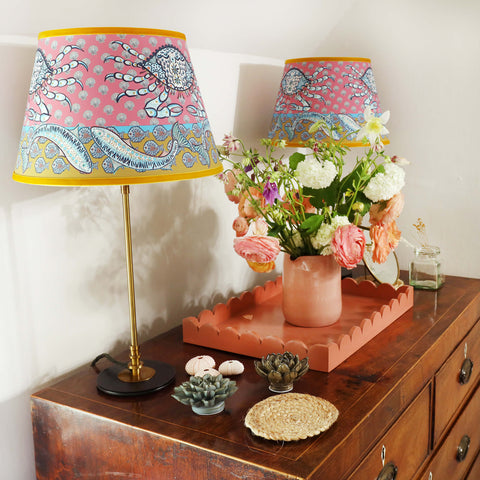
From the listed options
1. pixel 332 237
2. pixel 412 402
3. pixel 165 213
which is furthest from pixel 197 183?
pixel 412 402

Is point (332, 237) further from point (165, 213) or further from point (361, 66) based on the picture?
point (361, 66)

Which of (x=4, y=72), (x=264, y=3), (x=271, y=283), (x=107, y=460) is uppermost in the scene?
(x=264, y=3)

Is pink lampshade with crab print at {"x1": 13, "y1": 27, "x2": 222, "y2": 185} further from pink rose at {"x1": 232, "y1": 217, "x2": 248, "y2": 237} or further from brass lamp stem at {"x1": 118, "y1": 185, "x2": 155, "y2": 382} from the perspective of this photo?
pink rose at {"x1": 232, "y1": 217, "x2": 248, "y2": 237}

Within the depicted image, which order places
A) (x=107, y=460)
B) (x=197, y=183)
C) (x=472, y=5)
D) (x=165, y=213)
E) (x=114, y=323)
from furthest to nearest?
(x=472, y=5)
(x=197, y=183)
(x=165, y=213)
(x=114, y=323)
(x=107, y=460)

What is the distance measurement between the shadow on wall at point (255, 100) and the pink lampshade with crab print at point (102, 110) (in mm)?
754

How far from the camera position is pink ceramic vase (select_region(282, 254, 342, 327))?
1.27m

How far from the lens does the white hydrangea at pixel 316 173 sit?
3.94 feet

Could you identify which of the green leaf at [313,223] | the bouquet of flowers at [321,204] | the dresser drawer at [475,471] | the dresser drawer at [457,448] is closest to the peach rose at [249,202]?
the bouquet of flowers at [321,204]

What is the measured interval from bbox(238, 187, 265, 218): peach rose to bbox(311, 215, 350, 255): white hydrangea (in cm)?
14

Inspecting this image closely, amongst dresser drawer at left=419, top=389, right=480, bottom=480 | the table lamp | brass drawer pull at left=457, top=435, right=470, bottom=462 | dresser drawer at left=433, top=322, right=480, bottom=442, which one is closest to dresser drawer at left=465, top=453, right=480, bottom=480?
dresser drawer at left=419, top=389, right=480, bottom=480

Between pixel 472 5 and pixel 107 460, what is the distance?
59.7 inches

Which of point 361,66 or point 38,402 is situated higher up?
point 361,66

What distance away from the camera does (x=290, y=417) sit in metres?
0.93

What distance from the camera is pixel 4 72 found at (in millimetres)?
1015
